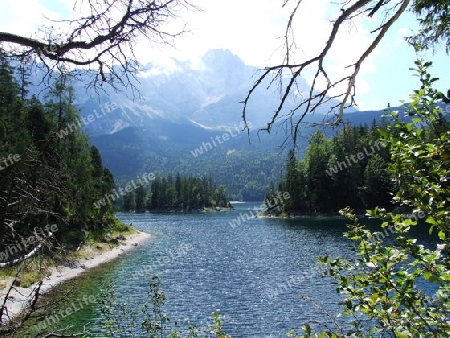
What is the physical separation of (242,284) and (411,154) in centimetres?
2447

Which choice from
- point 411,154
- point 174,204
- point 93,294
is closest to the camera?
point 411,154

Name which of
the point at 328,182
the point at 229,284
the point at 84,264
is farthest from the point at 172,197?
the point at 229,284

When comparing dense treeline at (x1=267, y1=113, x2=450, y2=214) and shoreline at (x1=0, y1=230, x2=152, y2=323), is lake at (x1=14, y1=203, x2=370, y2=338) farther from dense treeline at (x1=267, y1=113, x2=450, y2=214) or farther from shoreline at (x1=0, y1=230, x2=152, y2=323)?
dense treeline at (x1=267, y1=113, x2=450, y2=214)

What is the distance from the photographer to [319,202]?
98.0 metres

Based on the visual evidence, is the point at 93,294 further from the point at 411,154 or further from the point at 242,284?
the point at 411,154

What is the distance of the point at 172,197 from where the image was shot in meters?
159

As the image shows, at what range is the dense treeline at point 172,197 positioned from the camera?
523 feet

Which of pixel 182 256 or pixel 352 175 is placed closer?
pixel 182 256

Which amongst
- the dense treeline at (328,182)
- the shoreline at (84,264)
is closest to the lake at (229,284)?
the shoreline at (84,264)

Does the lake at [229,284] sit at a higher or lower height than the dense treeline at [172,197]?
higher

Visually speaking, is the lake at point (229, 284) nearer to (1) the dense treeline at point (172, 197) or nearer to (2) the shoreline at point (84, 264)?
(2) the shoreline at point (84, 264)

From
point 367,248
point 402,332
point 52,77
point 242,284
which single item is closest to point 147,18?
point 52,77

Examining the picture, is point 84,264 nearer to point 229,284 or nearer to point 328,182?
point 229,284

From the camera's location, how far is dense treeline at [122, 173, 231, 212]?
15938cm
